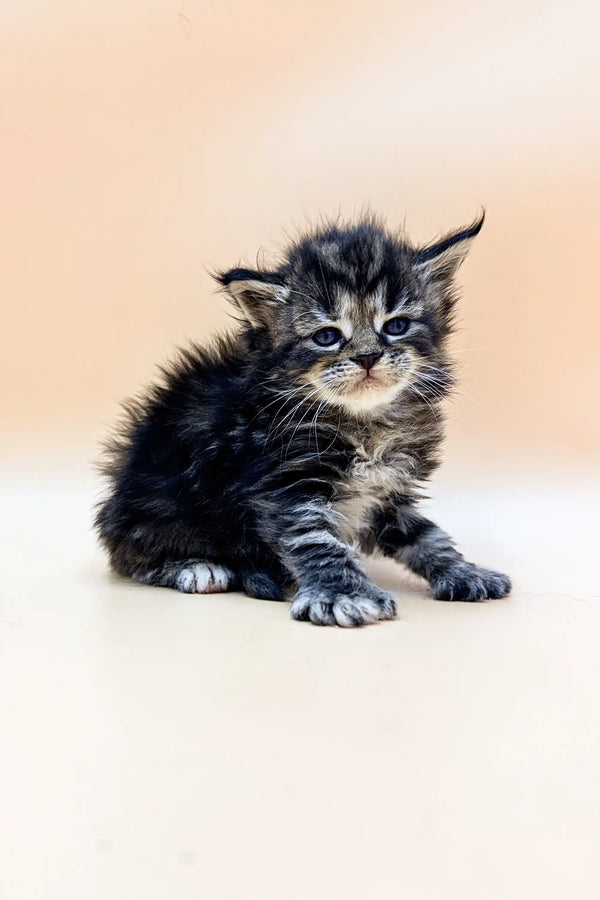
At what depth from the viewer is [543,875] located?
4.26 feet

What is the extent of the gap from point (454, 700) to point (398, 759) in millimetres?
295

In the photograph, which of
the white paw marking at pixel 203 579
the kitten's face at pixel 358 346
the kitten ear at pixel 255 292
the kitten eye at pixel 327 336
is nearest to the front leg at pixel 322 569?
the white paw marking at pixel 203 579

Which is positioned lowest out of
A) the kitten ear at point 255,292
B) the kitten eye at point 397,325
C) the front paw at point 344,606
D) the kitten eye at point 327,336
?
the front paw at point 344,606

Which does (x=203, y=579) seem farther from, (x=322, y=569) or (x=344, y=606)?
(x=344, y=606)

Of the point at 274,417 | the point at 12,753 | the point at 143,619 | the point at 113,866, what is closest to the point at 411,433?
the point at 274,417

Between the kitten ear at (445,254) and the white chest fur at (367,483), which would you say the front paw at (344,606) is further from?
the kitten ear at (445,254)

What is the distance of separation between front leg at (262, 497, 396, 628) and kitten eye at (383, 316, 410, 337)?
551mm

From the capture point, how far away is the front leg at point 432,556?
2.74 m

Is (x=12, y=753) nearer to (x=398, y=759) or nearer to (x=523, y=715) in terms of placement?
(x=398, y=759)

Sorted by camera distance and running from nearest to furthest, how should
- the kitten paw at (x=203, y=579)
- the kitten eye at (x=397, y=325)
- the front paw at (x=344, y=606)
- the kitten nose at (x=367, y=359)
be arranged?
the front paw at (x=344, y=606) < the kitten nose at (x=367, y=359) < the kitten eye at (x=397, y=325) < the kitten paw at (x=203, y=579)

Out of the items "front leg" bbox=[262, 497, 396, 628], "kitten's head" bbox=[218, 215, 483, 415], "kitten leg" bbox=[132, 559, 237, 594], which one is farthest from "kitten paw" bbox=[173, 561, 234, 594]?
"kitten's head" bbox=[218, 215, 483, 415]

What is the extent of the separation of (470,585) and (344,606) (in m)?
0.53

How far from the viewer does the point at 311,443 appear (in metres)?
2.71

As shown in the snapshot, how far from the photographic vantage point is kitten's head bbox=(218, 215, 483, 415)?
2598mm
